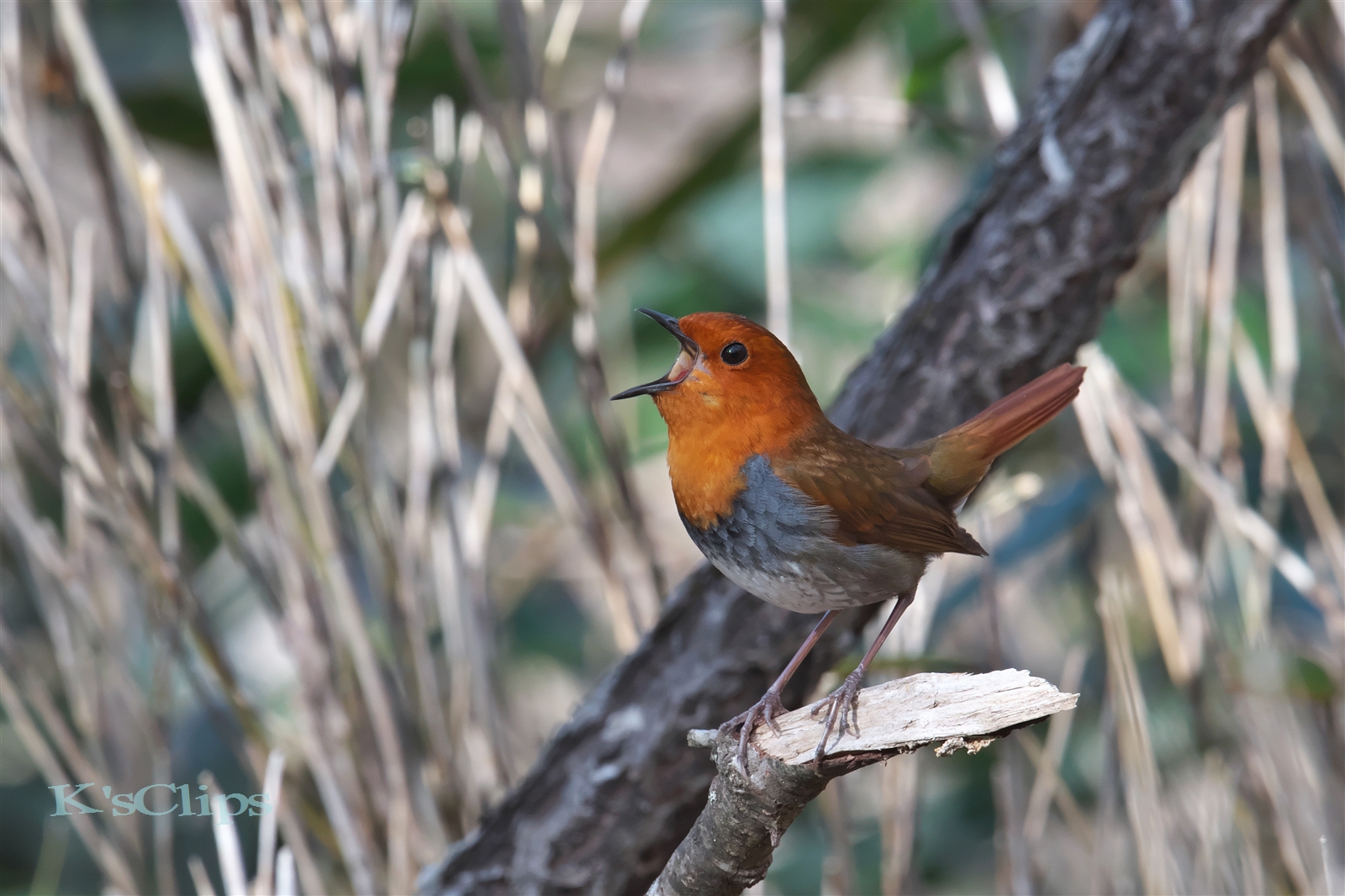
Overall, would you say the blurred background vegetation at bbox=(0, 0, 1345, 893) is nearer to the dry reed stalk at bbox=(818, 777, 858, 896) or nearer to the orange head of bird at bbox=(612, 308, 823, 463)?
the dry reed stalk at bbox=(818, 777, 858, 896)

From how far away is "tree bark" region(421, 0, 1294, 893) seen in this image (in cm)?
192

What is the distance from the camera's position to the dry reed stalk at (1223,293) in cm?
235

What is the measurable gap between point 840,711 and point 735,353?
19.4 inches

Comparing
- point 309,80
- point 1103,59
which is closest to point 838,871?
point 1103,59

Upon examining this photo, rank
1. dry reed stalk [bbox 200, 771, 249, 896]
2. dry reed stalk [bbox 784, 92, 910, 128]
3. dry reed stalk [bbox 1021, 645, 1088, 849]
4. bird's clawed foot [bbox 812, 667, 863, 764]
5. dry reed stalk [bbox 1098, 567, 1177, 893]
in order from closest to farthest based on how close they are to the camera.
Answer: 1. bird's clawed foot [bbox 812, 667, 863, 764]
2. dry reed stalk [bbox 200, 771, 249, 896]
3. dry reed stalk [bbox 1098, 567, 1177, 893]
4. dry reed stalk [bbox 1021, 645, 1088, 849]
5. dry reed stalk [bbox 784, 92, 910, 128]

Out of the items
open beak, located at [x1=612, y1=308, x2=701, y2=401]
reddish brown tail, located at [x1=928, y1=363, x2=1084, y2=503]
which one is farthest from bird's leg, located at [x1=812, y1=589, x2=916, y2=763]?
open beak, located at [x1=612, y1=308, x2=701, y2=401]

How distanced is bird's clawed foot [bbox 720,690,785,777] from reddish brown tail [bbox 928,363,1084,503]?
407 millimetres

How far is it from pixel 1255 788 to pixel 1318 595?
1.34 feet

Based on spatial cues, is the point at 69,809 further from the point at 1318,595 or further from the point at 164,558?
the point at 1318,595

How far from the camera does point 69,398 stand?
201 centimetres

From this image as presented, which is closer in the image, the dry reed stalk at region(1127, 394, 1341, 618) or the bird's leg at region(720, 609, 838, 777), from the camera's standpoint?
the bird's leg at region(720, 609, 838, 777)

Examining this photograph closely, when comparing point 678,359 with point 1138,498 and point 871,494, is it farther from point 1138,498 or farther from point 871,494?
point 1138,498

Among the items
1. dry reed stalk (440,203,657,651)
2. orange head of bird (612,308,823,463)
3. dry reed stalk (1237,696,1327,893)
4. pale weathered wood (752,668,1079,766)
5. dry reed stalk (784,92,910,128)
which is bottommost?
dry reed stalk (1237,696,1327,893)

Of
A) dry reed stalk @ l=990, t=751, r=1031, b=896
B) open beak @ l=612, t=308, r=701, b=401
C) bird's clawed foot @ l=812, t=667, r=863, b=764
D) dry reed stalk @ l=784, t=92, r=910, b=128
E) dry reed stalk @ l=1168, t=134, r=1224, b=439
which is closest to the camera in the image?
bird's clawed foot @ l=812, t=667, r=863, b=764
